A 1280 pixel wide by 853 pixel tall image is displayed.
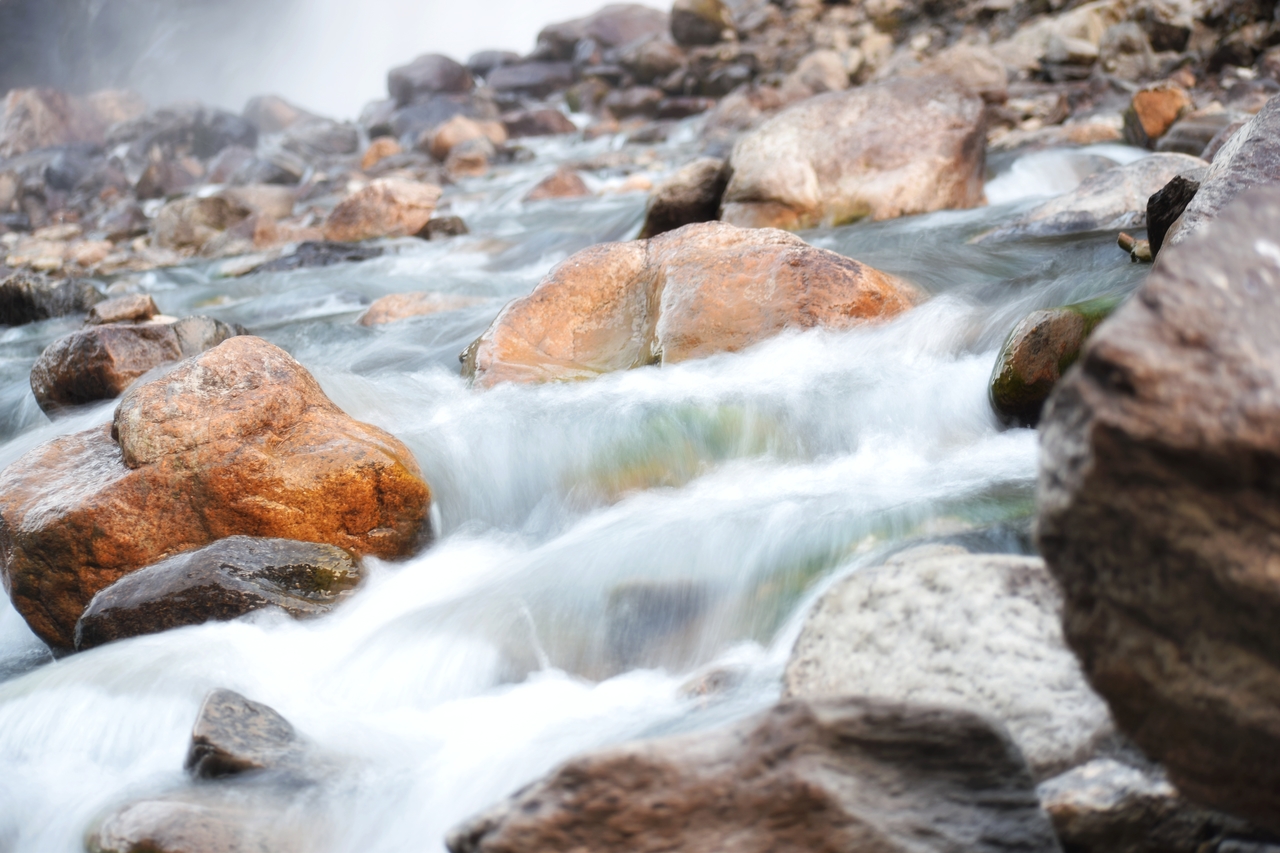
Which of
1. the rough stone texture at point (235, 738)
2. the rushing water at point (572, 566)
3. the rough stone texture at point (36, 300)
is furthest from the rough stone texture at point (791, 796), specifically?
the rough stone texture at point (36, 300)

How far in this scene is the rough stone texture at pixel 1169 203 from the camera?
15.1 feet

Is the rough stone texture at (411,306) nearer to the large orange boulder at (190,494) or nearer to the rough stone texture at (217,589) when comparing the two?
the large orange boulder at (190,494)

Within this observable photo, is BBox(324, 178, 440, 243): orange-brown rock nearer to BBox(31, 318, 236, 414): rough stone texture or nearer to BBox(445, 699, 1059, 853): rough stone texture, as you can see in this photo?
BBox(31, 318, 236, 414): rough stone texture

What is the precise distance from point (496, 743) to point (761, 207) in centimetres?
604

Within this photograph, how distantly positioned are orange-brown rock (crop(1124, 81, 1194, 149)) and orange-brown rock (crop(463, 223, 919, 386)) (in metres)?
5.62

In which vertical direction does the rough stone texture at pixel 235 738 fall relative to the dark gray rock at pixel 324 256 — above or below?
below

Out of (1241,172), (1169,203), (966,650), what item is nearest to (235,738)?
(966,650)

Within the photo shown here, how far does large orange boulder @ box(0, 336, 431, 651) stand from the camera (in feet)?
13.8

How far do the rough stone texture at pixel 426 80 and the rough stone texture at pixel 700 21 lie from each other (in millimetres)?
7863

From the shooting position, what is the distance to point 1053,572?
1.62 meters

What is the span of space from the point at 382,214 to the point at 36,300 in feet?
14.3

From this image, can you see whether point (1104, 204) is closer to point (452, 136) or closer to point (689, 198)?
point (689, 198)

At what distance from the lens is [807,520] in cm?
391

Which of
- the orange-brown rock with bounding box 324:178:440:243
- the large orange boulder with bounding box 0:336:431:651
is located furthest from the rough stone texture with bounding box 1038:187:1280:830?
the orange-brown rock with bounding box 324:178:440:243
